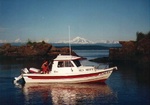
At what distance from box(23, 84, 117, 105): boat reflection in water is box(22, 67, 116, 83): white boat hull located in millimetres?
407

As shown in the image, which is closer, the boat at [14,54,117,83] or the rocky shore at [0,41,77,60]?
the boat at [14,54,117,83]

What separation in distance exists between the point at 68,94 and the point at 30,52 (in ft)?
105

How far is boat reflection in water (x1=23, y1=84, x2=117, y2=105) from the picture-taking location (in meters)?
15.3

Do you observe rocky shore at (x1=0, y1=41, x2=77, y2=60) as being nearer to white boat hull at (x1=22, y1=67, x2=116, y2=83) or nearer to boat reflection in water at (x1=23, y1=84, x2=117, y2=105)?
white boat hull at (x1=22, y1=67, x2=116, y2=83)

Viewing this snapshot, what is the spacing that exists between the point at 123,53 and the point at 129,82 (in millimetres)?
18602

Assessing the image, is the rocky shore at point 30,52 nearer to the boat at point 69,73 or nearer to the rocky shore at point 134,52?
the rocky shore at point 134,52

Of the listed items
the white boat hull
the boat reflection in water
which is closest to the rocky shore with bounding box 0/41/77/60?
the white boat hull

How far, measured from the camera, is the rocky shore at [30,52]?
47188 mm

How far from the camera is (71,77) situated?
1995 centimetres

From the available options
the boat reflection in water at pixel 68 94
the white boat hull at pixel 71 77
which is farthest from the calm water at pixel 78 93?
the white boat hull at pixel 71 77

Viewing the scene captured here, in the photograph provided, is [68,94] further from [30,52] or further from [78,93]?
[30,52]

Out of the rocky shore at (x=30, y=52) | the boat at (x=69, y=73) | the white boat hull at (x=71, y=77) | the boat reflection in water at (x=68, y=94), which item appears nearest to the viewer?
the boat reflection in water at (x=68, y=94)

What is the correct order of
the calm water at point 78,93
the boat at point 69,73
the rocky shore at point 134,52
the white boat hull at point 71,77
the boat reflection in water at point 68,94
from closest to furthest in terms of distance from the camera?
the calm water at point 78,93 → the boat reflection in water at point 68,94 → the boat at point 69,73 → the white boat hull at point 71,77 → the rocky shore at point 134,52

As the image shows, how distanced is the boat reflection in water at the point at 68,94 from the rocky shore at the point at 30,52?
26.7 metres
